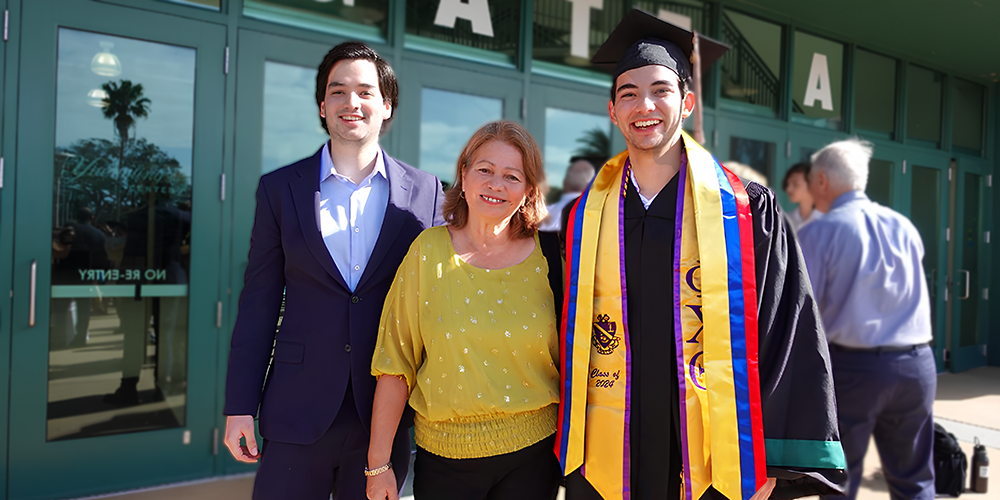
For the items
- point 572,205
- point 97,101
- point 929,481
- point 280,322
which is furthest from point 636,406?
point 97,101

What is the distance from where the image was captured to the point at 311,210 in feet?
5.88

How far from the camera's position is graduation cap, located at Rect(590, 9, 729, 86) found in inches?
67.6

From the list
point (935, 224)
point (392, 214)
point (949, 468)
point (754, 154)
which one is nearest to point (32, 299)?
point (392, 214)

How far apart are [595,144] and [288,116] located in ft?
8.09

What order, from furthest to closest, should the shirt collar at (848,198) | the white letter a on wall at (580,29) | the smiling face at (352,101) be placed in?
the white letter a on wall at (580,29) → the shirt collar at (848,198) → the smiling face at (352,101)

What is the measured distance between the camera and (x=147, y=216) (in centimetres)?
353

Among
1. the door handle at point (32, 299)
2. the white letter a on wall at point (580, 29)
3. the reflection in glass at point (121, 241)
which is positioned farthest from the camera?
the white letter a on wall at point (580, 29)

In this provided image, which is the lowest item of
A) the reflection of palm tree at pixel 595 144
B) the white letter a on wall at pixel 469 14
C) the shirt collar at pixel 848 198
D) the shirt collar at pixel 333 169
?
the shirt collar at pixel 333 169

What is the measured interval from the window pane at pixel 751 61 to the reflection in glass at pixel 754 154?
39cm

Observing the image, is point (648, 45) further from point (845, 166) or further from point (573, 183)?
point (573, 183)

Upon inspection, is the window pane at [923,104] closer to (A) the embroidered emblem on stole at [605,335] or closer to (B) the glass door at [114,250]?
(A) the embroidered emblem on stole at [605,335]

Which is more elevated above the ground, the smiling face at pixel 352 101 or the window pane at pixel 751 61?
the window pane at pixel 751 61

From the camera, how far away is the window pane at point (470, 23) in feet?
14.2

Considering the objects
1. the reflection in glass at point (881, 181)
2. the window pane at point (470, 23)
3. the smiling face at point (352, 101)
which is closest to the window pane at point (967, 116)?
the reflection in glass at point (881, 181)
